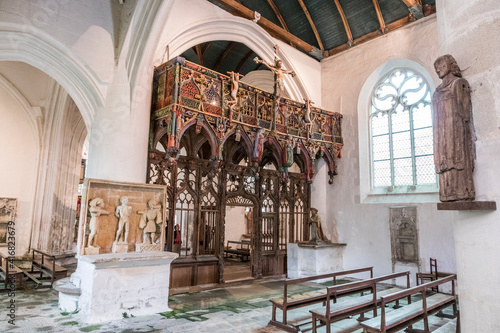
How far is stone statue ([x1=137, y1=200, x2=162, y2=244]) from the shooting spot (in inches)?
249

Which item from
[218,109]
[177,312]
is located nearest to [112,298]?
[177,312]

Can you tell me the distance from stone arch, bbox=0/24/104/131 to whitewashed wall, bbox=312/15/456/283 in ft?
20.5

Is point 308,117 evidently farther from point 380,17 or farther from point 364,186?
point 380,17

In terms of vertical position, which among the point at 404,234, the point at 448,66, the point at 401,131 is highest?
the point at 401,131

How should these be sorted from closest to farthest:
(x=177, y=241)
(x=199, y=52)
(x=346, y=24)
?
(x=177, y=241) < (x=346, y=24) < (x=199, y=52)

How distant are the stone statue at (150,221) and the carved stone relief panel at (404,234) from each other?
5.66 m

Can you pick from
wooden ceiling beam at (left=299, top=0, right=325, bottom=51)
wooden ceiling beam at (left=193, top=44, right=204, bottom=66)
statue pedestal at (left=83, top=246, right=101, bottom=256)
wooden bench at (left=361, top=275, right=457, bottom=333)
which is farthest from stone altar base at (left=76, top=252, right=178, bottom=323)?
wooden ceiling beam at (left=299, top=0, right=325, bottom=51)

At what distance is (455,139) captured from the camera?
3.05 m

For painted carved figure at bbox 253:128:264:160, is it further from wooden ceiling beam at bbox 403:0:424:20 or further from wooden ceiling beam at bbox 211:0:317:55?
wooden ceiling beam at bbox 403:0:424:20

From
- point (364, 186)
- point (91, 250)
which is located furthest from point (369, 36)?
point (91, 250)

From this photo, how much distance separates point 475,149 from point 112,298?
517 cm

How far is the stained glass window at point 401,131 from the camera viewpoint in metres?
8.63

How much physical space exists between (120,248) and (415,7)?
28.2 feet

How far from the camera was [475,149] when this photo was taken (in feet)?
9.95
